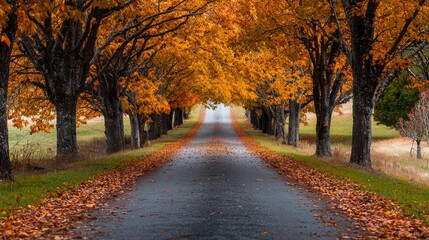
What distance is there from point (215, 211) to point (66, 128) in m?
11.6

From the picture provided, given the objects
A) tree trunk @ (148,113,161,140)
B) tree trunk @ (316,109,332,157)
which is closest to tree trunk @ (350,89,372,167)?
tree trunk @ (316,109,332,157)

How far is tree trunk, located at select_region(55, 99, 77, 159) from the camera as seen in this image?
2052 cm

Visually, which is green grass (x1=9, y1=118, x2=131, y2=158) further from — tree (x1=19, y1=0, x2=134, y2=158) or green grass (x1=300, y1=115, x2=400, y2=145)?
green grass (x1=300, y1=115, x2=400, y2=145)

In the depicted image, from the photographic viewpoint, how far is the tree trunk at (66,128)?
67.3ft

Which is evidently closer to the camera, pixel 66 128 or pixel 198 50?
pixel 66 128

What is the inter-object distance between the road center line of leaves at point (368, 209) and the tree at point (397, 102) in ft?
142

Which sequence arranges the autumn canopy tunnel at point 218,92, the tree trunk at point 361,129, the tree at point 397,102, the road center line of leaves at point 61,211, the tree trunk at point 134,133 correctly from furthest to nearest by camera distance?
the tree at point 397,102
the tree trunk at point 134,133
the tree trunk at point 361,129
the autumn canopy tunnel at point 218,92
the road center line of leaves at point 61,211

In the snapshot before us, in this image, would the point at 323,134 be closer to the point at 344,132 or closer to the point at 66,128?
the point at 66,128

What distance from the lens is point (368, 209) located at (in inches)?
433

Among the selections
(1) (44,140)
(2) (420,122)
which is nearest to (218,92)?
(2) (420,122)

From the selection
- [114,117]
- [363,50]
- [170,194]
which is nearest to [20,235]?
[170,194]

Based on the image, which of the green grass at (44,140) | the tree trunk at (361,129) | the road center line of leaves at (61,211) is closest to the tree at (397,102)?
the green grass at (44,140)

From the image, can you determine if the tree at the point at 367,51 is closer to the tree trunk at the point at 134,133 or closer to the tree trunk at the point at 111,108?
the tree trunk at the point at 111,108

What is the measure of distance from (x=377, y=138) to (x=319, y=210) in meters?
59.7
